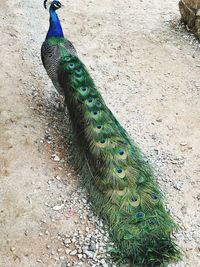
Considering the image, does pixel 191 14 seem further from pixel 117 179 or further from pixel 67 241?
pixel 67 241

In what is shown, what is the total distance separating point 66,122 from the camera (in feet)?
17.5

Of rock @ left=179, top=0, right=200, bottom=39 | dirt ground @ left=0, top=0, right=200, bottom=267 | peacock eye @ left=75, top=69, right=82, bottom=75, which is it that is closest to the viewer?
dirt ground @ left=0, top=0, right=200, bottom=267

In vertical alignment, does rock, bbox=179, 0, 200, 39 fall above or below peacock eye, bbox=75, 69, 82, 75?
below

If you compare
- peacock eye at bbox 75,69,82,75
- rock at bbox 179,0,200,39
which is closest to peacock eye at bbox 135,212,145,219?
peacock eye at bbox 75,69,82,75

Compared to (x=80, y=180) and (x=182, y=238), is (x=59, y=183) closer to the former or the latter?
(x=80, y=180)

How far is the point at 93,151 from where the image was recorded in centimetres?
432

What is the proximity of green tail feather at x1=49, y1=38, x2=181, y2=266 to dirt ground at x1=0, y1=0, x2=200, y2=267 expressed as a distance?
0.29 meters

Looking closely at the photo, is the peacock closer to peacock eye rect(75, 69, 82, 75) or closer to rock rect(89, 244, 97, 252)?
peacock eye rect(75, 69, 82, 75)

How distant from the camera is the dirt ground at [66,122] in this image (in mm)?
4148

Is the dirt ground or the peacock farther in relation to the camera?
the dirt ground

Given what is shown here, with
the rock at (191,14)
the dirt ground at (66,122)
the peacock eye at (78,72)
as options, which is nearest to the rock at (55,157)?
the dirt ground at (66,122)

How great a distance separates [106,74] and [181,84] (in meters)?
1.05

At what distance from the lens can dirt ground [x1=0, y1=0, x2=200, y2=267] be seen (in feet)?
13.6

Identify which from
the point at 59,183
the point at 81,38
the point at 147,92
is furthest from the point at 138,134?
the point at 81,38
